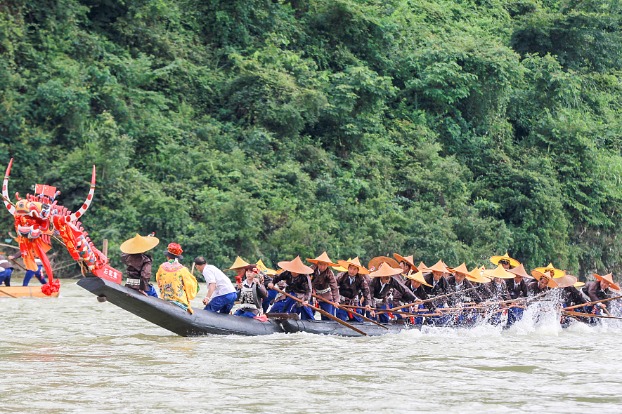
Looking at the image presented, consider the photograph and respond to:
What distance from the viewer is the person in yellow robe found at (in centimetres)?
1544

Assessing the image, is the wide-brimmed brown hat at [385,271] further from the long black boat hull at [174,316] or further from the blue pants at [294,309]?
the long black boat hull at [174,316]

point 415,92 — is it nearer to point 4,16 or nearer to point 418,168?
point 418,168

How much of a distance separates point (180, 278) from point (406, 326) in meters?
4.64

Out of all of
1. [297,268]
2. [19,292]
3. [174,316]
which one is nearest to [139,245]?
[174,316]

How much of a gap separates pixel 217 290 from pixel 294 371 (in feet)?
11.8

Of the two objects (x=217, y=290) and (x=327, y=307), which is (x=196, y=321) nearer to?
(x=217, y=290)

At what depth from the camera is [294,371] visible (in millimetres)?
12930

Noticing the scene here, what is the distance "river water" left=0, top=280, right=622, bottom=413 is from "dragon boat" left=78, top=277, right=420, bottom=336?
18 cm

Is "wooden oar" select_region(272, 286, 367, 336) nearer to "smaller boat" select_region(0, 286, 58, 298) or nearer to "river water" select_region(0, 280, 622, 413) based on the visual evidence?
"river water" select_region(0, 280, 622, 413)

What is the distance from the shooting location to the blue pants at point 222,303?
16.2m

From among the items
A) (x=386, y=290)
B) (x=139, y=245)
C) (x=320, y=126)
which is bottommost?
(x=386, y=290)

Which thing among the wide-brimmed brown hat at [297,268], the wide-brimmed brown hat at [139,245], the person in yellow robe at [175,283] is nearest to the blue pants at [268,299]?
the wide-brimmed brown hat at [297,268]

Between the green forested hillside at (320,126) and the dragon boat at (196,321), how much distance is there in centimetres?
939

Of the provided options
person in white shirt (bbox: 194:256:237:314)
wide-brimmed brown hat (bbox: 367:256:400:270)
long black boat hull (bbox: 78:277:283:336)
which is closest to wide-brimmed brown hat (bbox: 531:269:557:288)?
wide-brimmed brown hat (bbox: 367:256:400:270)
